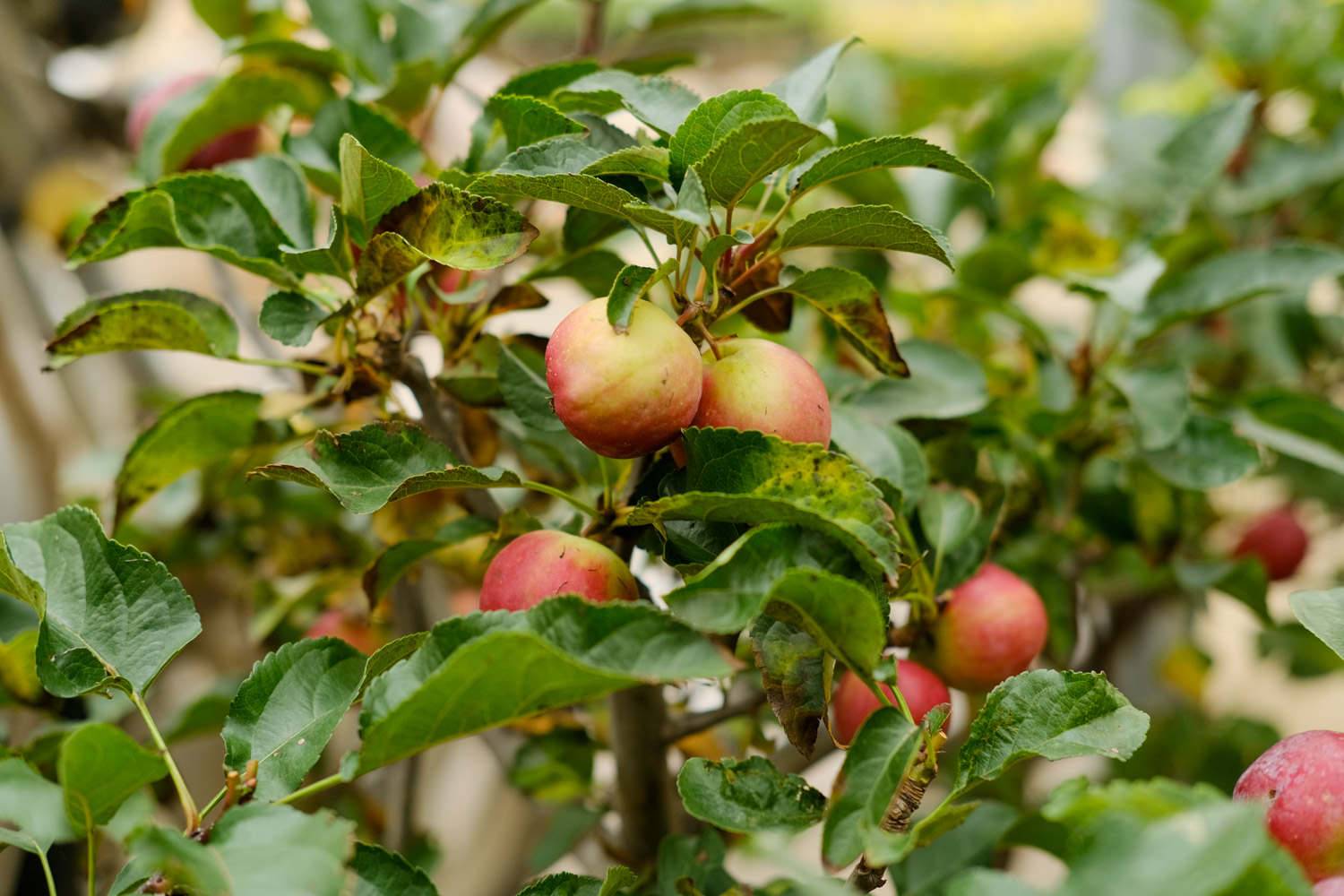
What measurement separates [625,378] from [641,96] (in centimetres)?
17

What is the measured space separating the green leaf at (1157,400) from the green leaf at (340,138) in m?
0.46

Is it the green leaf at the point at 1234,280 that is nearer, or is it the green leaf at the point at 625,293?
the green leaf at the point at 625,293

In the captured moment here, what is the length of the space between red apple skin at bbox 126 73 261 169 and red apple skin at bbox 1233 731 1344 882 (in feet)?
2.68

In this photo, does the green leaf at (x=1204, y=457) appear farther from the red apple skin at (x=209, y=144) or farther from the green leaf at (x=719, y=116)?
the red apple skin at (x=209, y=144)

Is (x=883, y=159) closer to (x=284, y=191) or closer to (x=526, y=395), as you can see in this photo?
(x=526, y=395)

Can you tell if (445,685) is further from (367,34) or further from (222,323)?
(367,34)

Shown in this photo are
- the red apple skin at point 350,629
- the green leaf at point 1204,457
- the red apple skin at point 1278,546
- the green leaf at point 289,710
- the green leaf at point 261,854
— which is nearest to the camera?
the green leaf at point 261,854

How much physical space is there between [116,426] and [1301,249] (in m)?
1.20

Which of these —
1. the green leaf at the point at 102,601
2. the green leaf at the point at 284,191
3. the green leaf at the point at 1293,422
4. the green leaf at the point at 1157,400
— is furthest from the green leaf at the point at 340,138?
the green leaf at the point at 1293,422

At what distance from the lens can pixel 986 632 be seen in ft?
1.95

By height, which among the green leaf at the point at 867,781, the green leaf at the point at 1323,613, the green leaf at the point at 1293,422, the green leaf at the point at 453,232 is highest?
the green leaf at the point at 453,232

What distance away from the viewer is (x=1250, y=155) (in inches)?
41.9

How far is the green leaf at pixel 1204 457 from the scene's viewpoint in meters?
0.70

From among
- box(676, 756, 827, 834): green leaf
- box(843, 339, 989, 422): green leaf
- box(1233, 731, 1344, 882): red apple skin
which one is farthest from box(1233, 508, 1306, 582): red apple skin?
box(676, 756, 827, 834): green leaf
